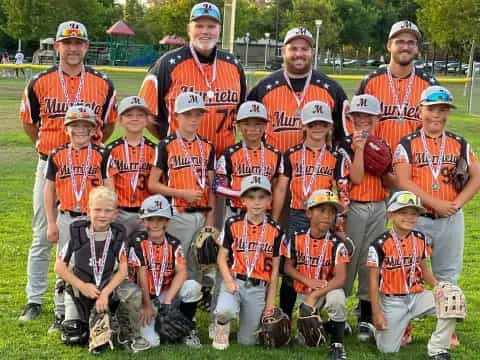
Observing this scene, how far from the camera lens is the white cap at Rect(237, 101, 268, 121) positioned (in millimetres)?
5535

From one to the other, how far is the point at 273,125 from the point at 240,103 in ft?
1.47

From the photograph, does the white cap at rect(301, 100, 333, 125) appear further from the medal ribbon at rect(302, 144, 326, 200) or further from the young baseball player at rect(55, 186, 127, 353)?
the young baseball player at rect(55, 186, 127, 353)

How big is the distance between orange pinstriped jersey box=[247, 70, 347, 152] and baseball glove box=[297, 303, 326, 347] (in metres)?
1.47

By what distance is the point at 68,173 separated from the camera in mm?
5508

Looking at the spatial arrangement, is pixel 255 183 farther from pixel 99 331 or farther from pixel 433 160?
pixel 99 331

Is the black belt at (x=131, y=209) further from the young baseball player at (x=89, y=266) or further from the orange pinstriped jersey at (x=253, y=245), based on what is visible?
the orange pinstriped jersey at (x=253, y=245)

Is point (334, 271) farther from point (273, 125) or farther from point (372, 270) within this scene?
point (273, 125)

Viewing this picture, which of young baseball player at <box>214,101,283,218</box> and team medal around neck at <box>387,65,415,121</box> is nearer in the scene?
young baseball player at <box>214,101,283,218</box>

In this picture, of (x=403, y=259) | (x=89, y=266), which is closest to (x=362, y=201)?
(x=403, y=259)

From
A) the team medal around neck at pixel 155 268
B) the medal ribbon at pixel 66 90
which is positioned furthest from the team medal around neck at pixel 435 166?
the medal ribbon at pixel 66 90

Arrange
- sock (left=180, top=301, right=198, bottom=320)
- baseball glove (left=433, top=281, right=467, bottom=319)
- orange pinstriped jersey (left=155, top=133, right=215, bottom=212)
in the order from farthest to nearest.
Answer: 1. orange pinstriped jersey (left=155, top=133, right=215, bottom=212)
2. sock (left=180, top=301, right=198, bottom=320)
3. baseball glove (left=433, top=281, right=467, bottom=319)

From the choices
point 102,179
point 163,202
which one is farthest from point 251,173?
point 102,179

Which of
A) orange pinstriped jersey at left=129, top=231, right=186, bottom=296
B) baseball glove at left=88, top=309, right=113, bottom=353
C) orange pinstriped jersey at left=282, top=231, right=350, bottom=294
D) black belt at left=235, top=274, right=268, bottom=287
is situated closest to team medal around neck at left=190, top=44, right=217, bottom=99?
orange pinstriped jersey at left=129, top=231, right=186, bottom=296

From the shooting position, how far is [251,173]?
564 centimetres
